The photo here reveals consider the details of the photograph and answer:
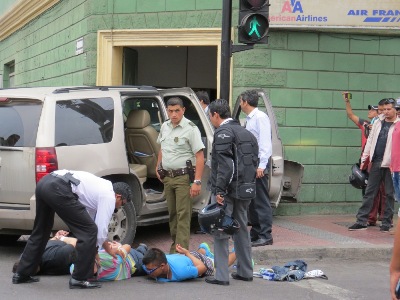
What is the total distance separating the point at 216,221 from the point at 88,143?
6.66 feet

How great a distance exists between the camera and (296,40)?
12.0 metres

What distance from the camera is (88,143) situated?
826 cm

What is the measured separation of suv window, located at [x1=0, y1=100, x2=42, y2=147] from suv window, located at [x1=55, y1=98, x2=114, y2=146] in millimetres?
252

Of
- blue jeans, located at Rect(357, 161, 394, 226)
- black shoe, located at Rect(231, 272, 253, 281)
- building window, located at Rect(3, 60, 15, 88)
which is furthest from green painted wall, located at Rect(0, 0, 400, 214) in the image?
building window, located at Rect(3, 60, 15, 88)

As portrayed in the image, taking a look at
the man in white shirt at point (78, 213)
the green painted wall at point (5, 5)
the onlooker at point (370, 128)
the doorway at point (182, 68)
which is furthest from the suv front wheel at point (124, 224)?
the green painted wall at point (5, 5)

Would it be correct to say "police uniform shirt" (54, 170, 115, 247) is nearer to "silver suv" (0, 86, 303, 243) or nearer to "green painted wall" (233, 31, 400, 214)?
"silver suv" (0, 86, 303, 243)

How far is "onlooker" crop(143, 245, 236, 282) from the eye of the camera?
7.07m

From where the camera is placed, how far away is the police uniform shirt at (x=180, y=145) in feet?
26.8

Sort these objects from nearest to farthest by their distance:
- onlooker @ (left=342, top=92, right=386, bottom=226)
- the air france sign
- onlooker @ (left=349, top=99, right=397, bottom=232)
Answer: onlooker @ (left=349, top=99, right=397, bottom=232)
onlooker @ (left=342, top=92, right=386, bottom=226)
the air france sign

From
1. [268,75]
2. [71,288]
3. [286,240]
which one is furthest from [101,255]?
[268,75]

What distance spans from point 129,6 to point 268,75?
2.77 metres

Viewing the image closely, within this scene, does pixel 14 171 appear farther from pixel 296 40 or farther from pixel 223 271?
pixel 296 40

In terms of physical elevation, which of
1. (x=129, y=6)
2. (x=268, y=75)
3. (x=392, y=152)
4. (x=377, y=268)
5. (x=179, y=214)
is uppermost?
(x=129, y=6)

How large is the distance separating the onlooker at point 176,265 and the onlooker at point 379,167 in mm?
3642
